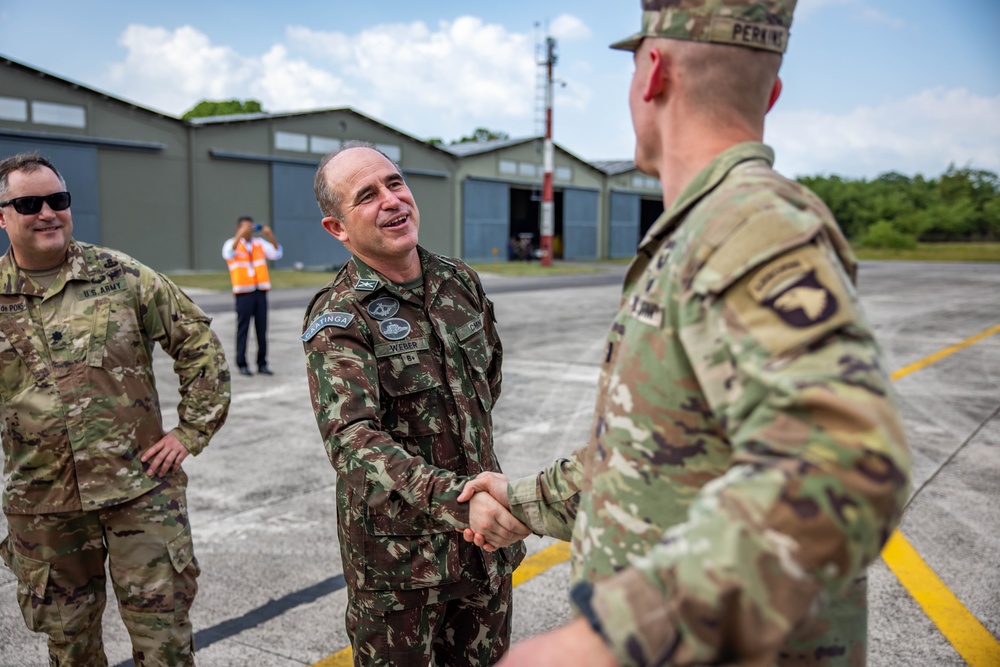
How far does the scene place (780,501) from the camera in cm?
101

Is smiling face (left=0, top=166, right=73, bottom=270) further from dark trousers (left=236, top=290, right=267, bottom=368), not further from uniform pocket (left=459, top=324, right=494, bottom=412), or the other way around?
dark trousers (left=236, top=290, right=267, bottom=368)

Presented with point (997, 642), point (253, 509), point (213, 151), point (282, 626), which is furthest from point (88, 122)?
point (997, 642)

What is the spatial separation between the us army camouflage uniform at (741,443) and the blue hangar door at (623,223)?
1873 inches

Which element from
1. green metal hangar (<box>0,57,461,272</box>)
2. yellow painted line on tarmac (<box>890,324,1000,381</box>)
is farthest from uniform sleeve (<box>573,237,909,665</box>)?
green metal hangar (<box>0,57,461,272</box>)

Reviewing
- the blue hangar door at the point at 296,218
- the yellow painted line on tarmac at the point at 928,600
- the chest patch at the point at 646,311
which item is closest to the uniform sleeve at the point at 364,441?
the chest patch at the point at 646,311

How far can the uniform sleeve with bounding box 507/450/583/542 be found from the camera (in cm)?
202

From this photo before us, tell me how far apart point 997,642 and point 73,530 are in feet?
12.6

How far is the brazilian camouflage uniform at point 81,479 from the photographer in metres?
3.01

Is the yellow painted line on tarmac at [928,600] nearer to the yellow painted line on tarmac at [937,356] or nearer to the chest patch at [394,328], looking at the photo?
the chest patch at [394,328]

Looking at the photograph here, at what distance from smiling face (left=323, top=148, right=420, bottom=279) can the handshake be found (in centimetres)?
83

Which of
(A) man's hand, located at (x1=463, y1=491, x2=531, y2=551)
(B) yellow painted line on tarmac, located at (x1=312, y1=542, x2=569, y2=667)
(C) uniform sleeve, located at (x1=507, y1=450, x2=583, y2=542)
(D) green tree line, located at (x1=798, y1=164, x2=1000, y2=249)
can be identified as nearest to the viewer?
(C) uniform sleeve, located at (x1=507, y1=450, x2=583, y2=542)

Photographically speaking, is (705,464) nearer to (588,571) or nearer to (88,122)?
(588,571)

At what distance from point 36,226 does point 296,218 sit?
2890cm

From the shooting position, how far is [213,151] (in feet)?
93.3
